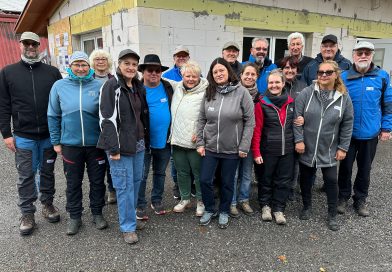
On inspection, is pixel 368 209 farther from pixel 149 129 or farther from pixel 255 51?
pixel 149 129

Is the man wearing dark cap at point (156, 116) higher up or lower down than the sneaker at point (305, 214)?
higher up

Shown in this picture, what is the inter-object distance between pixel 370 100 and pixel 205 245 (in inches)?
95.7

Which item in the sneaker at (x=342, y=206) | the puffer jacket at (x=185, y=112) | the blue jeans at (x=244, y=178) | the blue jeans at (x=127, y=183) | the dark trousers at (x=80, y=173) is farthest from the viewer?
the sneaker at (x=342, y=206)

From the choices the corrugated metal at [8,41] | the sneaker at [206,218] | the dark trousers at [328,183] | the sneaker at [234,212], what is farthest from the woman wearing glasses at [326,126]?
the corrugated metal at [8,41]

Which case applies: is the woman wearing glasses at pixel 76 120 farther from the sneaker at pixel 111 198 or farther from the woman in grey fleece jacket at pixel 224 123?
the woman in grey fleece jacket at pixel 224 123

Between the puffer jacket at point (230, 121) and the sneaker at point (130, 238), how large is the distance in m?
1.21

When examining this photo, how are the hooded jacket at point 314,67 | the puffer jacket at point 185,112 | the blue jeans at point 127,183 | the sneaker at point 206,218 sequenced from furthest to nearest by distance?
the hooded jacket at point 314,67, the sneaker at point 206,218, the puffer jacket at point 185,112, the blue jeans at point 127,183

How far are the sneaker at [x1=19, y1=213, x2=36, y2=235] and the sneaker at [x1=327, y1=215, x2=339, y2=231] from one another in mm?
3321

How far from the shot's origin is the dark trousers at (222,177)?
3.18 m

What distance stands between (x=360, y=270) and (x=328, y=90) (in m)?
1.78

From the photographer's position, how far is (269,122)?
3.23m

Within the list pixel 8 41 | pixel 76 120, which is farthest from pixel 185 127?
pixel 8 41

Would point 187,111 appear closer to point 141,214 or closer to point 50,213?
point 141,214

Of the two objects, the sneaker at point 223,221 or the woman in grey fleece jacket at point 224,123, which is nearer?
the woman in grey fleece jacket at point 224,123
